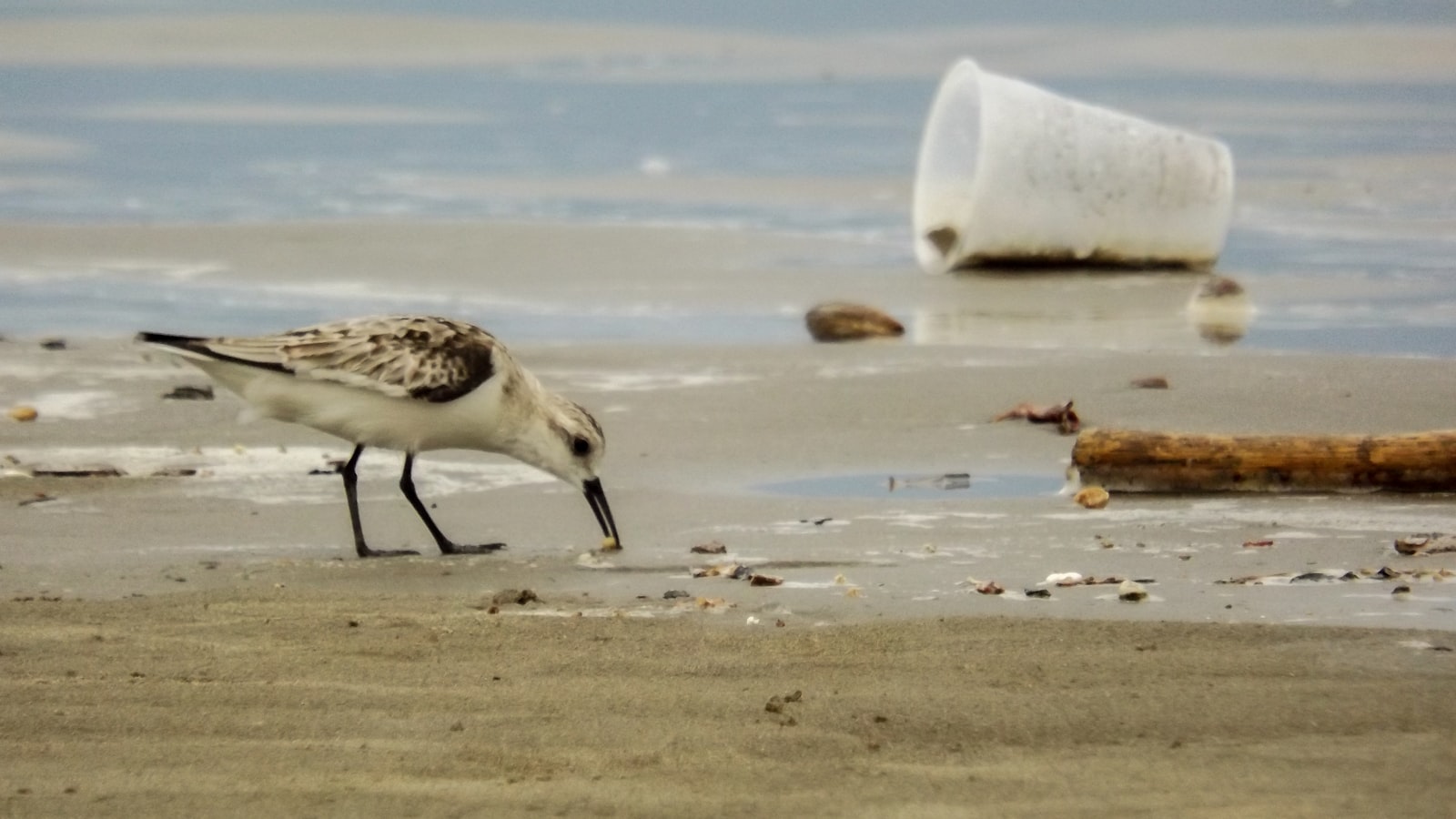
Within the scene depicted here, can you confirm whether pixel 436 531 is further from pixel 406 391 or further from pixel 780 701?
pixel 780 701

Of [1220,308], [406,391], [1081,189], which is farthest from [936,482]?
[1081,189]

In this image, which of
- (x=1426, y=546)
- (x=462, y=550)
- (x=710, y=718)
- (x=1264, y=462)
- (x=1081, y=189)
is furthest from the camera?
(x=1081, y=189)

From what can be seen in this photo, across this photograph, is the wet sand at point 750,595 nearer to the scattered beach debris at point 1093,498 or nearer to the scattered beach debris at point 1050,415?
the scattered beach debris at point 1093,498

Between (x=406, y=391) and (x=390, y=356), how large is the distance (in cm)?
16

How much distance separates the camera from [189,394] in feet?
32.2

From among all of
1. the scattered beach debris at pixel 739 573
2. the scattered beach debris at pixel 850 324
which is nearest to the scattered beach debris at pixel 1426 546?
the scattered beach debris at pixel 739 573

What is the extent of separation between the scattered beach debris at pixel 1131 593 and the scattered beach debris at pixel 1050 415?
3009 millimetres

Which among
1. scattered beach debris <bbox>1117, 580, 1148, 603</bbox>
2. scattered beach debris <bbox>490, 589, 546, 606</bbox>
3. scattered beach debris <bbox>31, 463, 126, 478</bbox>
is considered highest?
scattered beach debris <bbox>31, 463, 126, 478</bbox>

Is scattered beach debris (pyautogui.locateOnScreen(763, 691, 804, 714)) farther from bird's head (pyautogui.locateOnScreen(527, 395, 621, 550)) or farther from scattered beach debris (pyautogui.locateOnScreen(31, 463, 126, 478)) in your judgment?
scattered beach debris (pyautogui.locateOnScreen(31, 463, 126, 478))

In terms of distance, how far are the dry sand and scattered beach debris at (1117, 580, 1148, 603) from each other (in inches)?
2.0

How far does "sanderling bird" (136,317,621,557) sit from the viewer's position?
725 cm

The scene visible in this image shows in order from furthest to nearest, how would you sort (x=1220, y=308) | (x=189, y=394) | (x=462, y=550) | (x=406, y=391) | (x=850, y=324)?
(x=1220, y=308) < (x=850, y=324) < (x=189, y=394) < (x=406, y=391) < (x=462, y=550)

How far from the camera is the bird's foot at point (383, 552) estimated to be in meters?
7.07

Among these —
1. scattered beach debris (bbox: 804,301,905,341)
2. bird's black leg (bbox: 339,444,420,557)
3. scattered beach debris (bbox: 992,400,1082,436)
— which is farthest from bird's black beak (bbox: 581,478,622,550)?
scattered beach debris (bbox: 804,301,905,341)
